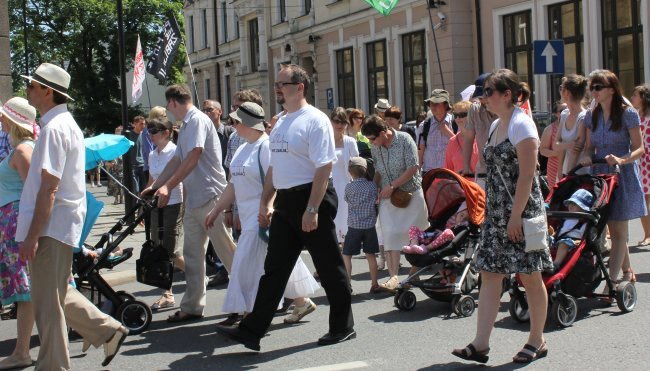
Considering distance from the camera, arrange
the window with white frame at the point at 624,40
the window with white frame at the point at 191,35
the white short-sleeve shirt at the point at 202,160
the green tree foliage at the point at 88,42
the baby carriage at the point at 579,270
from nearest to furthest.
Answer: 1. the baby carriage at the point at 579,270
2. the white short-sleeve shirt at the point at 202,160
3. the window with white frame at the point at 624,40
4. the green tree foliage at the point at 88,42
5. the window with white frame at the point at 191,35

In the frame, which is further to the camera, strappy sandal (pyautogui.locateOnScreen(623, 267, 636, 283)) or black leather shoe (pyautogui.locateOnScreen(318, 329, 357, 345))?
strappy sandal (pyautogui.locateOnScreen(623, 267, 636, 283))

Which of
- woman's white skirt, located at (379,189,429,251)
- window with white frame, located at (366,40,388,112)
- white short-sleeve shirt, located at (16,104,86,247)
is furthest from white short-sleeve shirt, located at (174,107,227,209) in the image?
window with white frame, located at (366,40,388,112)

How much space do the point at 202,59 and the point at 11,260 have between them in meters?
48.2

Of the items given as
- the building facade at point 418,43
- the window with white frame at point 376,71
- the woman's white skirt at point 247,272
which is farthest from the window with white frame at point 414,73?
the woman's white skirt at point 247,272

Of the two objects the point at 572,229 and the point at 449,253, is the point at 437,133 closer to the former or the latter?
the point at 449,253

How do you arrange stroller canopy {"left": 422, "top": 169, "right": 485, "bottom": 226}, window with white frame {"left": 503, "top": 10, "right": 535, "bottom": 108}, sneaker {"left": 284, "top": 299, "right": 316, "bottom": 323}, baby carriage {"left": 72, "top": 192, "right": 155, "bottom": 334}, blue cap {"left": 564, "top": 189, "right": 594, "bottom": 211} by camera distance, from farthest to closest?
window with white frame {"left": 503, "top": 10, "right": 535, "bottom": 108}, stroller canopy {"left": 422, "top": 169, "right": 485, "bottom": 226}, sneaker {"left": 284, "top": 299, "right": 316, "bottom": 323}, baby carriage {"left": 72, "top": 192, "right": 155, "bottom": 334}, blue cap {"left": 564, "top": 189, "right": 594, "bottom": 211}

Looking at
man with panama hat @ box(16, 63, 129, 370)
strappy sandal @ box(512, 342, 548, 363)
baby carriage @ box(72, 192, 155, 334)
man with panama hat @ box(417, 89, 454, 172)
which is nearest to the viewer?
man with panama hat @ box(16, 63, 129, 370)

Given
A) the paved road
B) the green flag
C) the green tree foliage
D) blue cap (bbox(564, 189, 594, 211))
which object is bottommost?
the paved road

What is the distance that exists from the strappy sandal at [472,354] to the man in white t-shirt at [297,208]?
1.14m

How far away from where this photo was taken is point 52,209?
5.73m

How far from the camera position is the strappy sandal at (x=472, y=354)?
19.5ft

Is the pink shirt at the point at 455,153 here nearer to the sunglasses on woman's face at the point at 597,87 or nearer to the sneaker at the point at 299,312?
the sunglasses on woman's face at the point at 597,87

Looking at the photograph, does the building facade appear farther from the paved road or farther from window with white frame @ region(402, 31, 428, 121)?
the paved road

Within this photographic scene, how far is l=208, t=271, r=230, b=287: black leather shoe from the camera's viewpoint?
10.0m
